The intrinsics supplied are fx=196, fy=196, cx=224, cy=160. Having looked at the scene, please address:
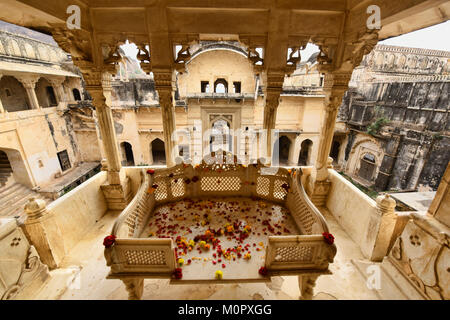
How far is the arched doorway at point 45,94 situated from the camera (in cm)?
1292

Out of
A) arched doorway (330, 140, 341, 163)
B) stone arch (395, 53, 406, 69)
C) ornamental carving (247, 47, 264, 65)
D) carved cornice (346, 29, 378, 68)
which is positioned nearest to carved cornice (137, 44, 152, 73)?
ornamental carving (247, 47, 264, 65)

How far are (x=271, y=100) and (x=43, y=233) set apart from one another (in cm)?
485

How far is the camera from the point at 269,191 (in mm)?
3658

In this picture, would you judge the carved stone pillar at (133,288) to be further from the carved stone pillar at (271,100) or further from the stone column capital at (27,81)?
the stone column capital at (27,81)

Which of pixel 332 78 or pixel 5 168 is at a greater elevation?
pixel 332 78

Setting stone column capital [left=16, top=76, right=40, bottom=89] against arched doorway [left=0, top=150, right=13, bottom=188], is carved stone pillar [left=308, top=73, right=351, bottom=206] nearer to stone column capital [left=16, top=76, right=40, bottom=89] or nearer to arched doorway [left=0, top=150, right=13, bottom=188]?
stone column capital [left=16, top=76, right=40, bottom=89]

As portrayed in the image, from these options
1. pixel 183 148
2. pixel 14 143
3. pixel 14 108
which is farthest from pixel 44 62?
pixel 183 148

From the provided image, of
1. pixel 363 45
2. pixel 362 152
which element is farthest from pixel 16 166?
pixel 362 152

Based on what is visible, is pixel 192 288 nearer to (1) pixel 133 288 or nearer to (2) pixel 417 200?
(1) pixel 133 288

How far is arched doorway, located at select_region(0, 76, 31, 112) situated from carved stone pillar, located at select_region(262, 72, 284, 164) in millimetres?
14619

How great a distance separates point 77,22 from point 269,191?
4629mm

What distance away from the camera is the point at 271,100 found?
4.36 m

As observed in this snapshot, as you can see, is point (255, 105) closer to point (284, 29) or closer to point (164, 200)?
point (284, 29)
